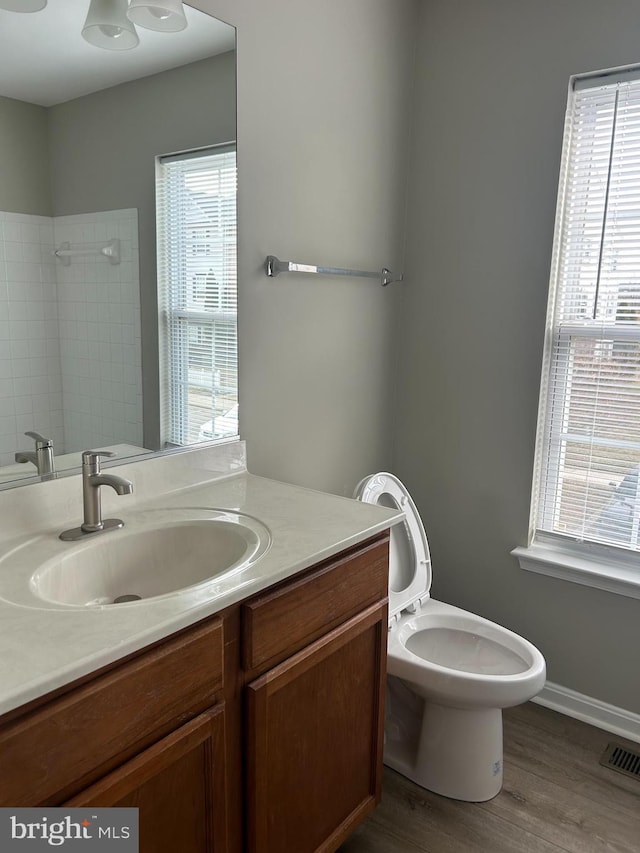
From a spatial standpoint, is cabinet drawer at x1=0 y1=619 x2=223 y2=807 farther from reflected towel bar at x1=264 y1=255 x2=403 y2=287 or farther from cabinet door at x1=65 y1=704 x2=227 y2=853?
reflected towel bar at x1=264 y1=255 x2=403 y2=287

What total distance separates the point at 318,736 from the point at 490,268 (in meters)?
1.69

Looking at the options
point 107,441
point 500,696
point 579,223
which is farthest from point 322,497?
point 579,223

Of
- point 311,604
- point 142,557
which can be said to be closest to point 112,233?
point 142,557

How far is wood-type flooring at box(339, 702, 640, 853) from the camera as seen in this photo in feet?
5.73

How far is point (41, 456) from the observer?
56.9 inches

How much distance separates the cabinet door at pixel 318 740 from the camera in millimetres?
1281

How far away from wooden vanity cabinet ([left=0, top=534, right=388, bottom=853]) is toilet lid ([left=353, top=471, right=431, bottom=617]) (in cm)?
47

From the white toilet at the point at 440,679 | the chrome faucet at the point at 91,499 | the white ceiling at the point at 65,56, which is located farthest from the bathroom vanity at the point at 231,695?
the white ceiling at the point at 65,56

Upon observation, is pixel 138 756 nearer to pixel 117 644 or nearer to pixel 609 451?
pixel 117 644

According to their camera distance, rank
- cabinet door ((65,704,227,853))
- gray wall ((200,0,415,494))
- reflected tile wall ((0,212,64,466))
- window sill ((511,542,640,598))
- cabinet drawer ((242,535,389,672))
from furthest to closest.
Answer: window sill ((511,542,640,598)) → gray wall ((200,0,415,494)) → reflected tile wall ((0,212,64,466)) → cabinet drawer ((242,535,389,672)) → cabinet door ((65,704,227,853))

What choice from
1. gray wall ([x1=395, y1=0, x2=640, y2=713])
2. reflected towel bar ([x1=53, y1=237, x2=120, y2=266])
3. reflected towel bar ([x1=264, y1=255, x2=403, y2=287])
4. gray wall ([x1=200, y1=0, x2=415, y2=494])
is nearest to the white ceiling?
gray wall ([x1=200, y1=0, x2=415, y2=494])

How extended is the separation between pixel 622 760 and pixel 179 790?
164 centimetres

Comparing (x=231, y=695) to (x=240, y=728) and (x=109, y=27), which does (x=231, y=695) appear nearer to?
(x=240, y=728)

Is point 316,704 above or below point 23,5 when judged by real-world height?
below
